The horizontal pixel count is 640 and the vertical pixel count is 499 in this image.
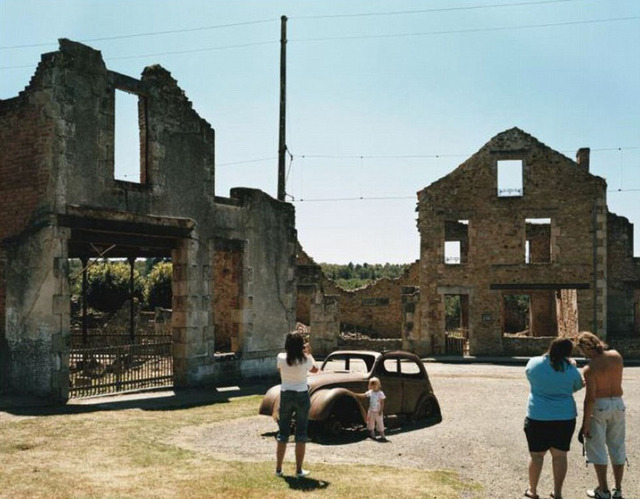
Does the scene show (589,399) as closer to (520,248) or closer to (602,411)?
(602,411)

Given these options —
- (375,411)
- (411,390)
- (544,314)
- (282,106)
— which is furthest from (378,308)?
(375,411)

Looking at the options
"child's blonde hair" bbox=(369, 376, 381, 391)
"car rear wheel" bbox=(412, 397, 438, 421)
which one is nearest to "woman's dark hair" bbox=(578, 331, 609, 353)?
"child's blonde hair" bbox=(369, 376, 381, 391)

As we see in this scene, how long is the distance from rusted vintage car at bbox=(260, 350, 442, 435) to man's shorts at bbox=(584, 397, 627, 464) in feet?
12.8

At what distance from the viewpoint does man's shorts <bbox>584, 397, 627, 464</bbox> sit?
6.86 metres

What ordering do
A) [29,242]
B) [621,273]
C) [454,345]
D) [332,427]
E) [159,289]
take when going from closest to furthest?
[332,427] → [29,242] → [454,345] → [621,273] → [159,289]

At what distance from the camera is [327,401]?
32.4ft

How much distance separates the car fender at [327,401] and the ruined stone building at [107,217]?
16.9 ft

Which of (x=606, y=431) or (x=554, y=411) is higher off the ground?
(x=554, y=411)

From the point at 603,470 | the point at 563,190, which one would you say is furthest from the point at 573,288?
the point at 603,470

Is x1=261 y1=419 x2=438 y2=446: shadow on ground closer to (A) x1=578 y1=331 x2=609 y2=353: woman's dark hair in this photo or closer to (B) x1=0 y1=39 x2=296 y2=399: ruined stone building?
(A) x1=578 y1=331 x2=609 y2=353: woman's dark hair

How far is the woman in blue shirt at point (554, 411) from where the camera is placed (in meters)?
6.65

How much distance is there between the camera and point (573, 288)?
27.4m

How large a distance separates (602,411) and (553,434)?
0.62 m

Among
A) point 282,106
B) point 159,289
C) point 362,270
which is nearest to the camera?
point 282,106
